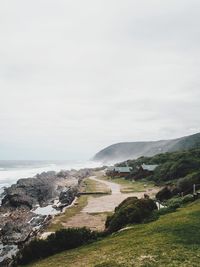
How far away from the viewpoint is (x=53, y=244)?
24578mm

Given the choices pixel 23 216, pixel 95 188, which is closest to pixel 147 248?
pixel 23 216

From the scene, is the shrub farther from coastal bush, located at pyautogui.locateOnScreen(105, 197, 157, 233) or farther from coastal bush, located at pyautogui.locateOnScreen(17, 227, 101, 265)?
coastal bush, located at pyautogui.locateOnScreen(17, 227, 101, 265)

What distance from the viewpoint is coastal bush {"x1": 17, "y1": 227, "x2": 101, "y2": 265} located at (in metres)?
23.8

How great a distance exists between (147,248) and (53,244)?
7159 mm

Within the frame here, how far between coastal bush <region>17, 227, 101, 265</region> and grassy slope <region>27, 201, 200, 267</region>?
44.2 inches

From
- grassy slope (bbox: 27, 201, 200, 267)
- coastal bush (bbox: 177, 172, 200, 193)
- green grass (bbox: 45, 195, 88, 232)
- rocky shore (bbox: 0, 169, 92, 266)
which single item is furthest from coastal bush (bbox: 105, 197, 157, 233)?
coastal bush (bbox: 177, 172, 200, 193)

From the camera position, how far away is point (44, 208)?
66938mm

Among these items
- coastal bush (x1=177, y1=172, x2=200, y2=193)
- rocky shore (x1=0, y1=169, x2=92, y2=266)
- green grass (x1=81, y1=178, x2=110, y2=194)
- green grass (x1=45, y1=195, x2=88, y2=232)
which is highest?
coastal bush (x1=177, y1=172, x2=200, y2=193)

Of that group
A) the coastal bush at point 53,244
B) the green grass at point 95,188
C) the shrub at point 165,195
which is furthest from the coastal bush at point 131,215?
→ the green grass at point 95,188

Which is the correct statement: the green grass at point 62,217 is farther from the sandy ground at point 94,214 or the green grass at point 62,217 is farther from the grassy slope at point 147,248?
the grassy slope at point 147,248

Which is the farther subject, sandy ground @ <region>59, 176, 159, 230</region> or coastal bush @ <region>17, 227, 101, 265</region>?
sandy ground @ <region>59, 176, 159, 230</region>

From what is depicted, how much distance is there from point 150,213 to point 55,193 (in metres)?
62.1

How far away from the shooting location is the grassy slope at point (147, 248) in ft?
60.2

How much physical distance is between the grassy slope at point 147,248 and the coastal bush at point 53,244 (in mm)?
1122
